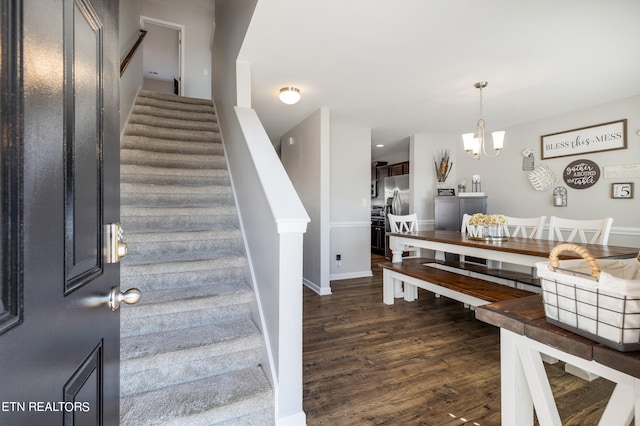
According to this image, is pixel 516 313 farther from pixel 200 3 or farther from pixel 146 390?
pixel 200 3

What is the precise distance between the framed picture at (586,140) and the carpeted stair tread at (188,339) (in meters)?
4.51

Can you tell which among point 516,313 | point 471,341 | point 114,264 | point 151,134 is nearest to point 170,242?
point 114,264

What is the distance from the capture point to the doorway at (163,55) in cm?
586

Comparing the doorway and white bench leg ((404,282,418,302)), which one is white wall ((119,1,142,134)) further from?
white bench leg ((404,282,418,302))

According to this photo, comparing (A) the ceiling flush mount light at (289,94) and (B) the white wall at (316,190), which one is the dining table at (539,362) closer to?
(A) the ceiling flush mount light at (289,94)

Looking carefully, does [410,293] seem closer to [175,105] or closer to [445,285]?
[445,285]

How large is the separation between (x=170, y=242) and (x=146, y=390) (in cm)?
107

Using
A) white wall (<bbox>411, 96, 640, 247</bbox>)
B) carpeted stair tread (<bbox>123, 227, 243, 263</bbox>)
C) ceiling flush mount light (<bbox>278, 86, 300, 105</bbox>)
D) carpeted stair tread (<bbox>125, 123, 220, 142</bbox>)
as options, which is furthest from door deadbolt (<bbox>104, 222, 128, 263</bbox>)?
white wall (<bbox>411, 96, 640, 247</bbox>)

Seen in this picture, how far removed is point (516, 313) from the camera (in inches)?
36.4

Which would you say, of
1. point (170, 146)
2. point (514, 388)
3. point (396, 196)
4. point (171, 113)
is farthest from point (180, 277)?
point (396, 196)

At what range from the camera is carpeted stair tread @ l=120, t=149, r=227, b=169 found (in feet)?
9.70

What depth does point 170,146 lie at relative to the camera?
3270 millimetres

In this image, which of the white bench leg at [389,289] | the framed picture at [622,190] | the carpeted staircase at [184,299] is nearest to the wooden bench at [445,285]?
the white bench leg at [389,289]

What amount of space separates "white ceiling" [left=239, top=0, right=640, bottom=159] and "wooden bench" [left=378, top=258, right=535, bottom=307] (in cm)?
197
